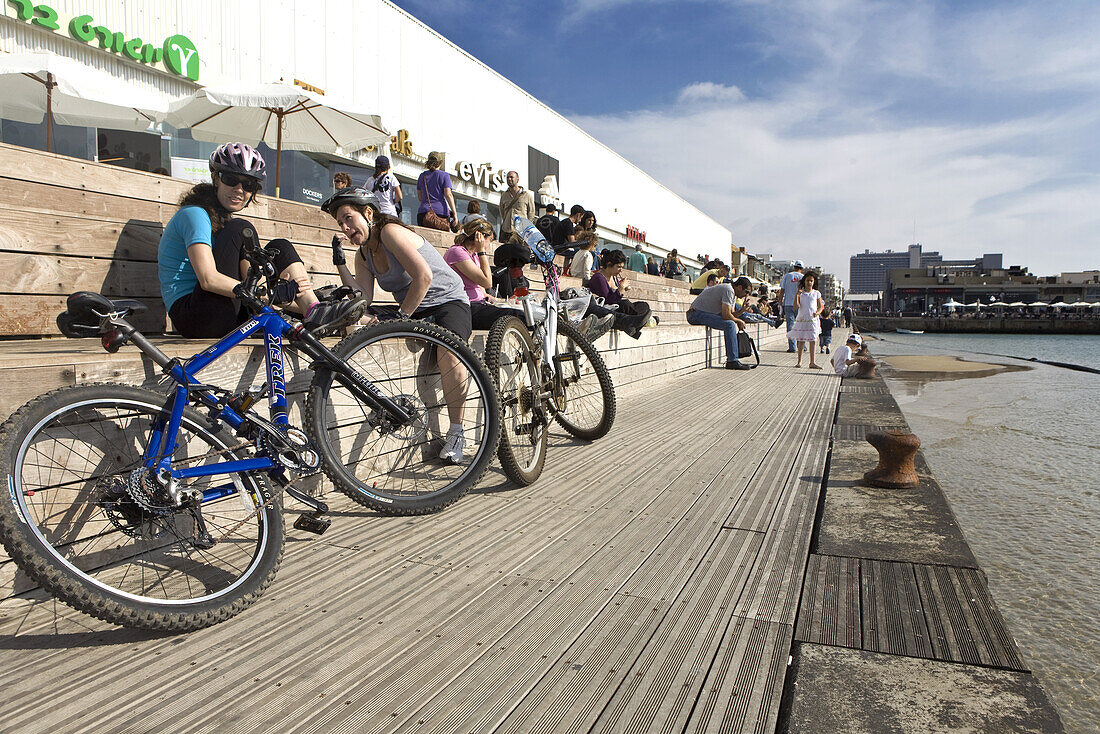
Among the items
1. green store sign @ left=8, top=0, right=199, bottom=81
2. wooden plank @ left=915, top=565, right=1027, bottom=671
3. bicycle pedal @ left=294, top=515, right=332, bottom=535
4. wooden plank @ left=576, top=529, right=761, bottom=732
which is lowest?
wooden plank @ left=576, top=529, right=761, bottom=732

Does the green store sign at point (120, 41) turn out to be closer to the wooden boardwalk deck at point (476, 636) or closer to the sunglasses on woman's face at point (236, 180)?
the sunglasses on woman's face at point (236, 180)

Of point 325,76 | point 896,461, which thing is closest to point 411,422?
point 896,461

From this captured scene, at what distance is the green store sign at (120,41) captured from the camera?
33.2 ft

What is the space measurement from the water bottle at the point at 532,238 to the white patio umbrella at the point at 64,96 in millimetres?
6858

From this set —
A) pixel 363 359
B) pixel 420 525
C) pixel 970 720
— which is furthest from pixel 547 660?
pixel 363 359

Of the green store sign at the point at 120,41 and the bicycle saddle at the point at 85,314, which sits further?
the green store sign at the point at 120,41

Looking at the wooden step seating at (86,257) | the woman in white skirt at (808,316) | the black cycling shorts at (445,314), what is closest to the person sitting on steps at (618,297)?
the wooden step seating at (86,257)

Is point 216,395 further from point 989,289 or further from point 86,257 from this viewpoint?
point 989,289

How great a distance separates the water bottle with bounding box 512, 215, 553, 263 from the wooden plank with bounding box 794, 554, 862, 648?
2388mm

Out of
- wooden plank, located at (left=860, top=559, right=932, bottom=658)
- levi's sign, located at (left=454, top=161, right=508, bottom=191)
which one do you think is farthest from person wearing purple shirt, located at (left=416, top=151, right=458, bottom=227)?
levi's sign, located at (left=454, top=161, right=508, bottom=191)

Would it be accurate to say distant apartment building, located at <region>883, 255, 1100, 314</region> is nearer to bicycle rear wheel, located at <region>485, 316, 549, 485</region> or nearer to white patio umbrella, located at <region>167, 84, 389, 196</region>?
white patio umbrella, located at <region>167, 84, 389, 196</region>

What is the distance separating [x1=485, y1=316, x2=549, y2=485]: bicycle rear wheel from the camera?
3.49 metres

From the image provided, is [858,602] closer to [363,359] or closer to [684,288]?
[363,359]

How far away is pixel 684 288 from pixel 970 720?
1747cm
